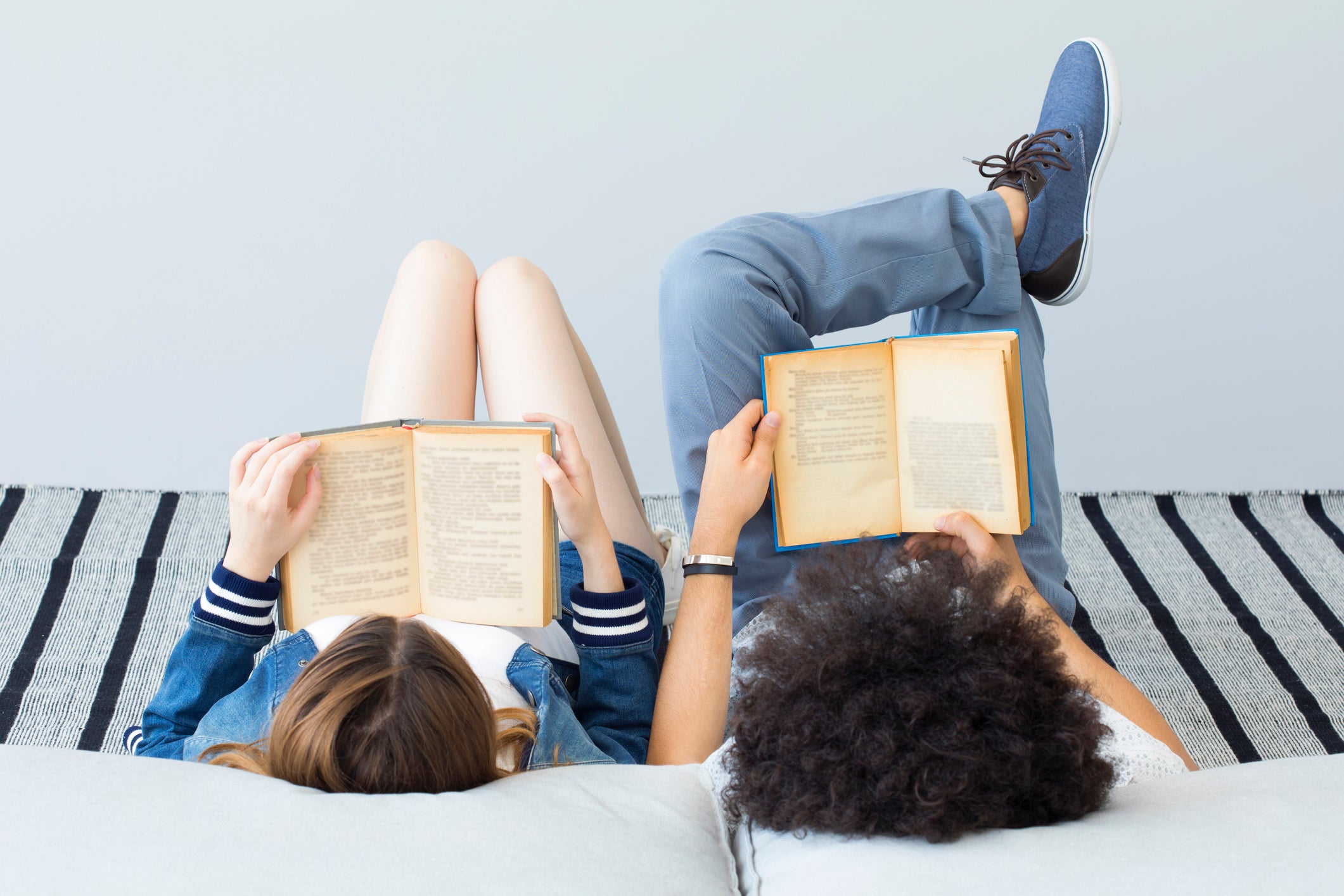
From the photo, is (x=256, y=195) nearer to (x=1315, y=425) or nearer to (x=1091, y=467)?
(x=1091, y=467)

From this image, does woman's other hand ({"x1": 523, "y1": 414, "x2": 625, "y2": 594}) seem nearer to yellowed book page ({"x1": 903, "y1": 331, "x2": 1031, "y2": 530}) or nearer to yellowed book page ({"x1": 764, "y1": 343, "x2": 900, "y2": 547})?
yellowed book page ({"x1": 764, "y1": 343, "x2": 900, "y2": 547})

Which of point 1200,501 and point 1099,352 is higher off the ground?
point 1099,352

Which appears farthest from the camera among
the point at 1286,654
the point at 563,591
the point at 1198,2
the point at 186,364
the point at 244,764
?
the point at 186,364

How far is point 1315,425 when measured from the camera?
A: 1.91 meters

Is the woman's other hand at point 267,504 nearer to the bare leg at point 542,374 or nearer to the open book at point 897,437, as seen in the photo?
the bare leg at point 542,374

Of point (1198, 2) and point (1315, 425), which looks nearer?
point (1198, 2)

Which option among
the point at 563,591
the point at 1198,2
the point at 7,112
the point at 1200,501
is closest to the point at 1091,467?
the point at 1200,501

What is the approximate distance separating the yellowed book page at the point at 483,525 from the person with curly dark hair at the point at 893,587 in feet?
0.57

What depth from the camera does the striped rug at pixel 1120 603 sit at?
4.52ft

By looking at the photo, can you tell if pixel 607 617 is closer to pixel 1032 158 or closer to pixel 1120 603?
pixel 1032 158

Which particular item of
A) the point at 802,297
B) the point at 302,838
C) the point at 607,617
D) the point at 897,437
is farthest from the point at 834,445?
the point at 302,838

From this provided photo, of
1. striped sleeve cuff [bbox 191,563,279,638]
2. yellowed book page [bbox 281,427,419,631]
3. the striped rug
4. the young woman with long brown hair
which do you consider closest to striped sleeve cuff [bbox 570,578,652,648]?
the young woman with long brown hair

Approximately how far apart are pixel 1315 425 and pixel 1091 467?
418 mm

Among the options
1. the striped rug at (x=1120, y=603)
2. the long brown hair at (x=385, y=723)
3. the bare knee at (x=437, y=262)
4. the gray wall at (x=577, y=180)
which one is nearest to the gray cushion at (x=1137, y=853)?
the long brown hair at (x=385, y=723)
